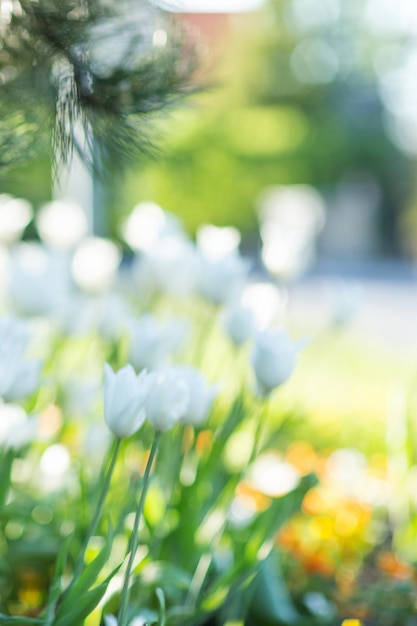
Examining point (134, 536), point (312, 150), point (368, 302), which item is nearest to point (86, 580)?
point (134, 536)

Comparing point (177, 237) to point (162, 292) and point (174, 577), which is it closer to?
point (162, 292)

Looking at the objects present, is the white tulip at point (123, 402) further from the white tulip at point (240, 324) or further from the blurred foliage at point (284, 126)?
the blurred foliage at point (284, 126)

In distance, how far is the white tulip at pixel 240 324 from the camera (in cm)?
155

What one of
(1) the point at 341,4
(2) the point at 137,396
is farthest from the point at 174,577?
(1) the point at 341,4

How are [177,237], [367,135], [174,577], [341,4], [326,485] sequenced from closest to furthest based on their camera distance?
[174,577]
[177,237]
[326,485]
[367,135]
[341,4]

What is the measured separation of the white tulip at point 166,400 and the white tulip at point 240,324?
0.49 meters

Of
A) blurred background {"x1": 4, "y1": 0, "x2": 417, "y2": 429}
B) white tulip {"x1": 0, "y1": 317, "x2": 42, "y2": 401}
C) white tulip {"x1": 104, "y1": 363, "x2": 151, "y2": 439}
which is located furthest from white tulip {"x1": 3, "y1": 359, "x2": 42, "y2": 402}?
blurred background {"x1": 4, "y1": 0, "x2": 417, "y2": 429}

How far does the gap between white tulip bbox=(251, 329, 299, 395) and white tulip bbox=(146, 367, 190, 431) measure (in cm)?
22

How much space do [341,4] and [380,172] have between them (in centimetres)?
513

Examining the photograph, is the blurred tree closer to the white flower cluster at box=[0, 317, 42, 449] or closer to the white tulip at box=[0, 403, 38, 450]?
the white flower cluster at box=[0, 317, 42, 449]

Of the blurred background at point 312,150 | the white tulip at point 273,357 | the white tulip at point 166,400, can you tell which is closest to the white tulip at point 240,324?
the white tulip at point 273,357

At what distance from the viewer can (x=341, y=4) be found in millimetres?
20172

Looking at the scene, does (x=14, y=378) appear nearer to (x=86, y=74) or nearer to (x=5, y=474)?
(x=5, y=474)

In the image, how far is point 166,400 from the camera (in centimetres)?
106
